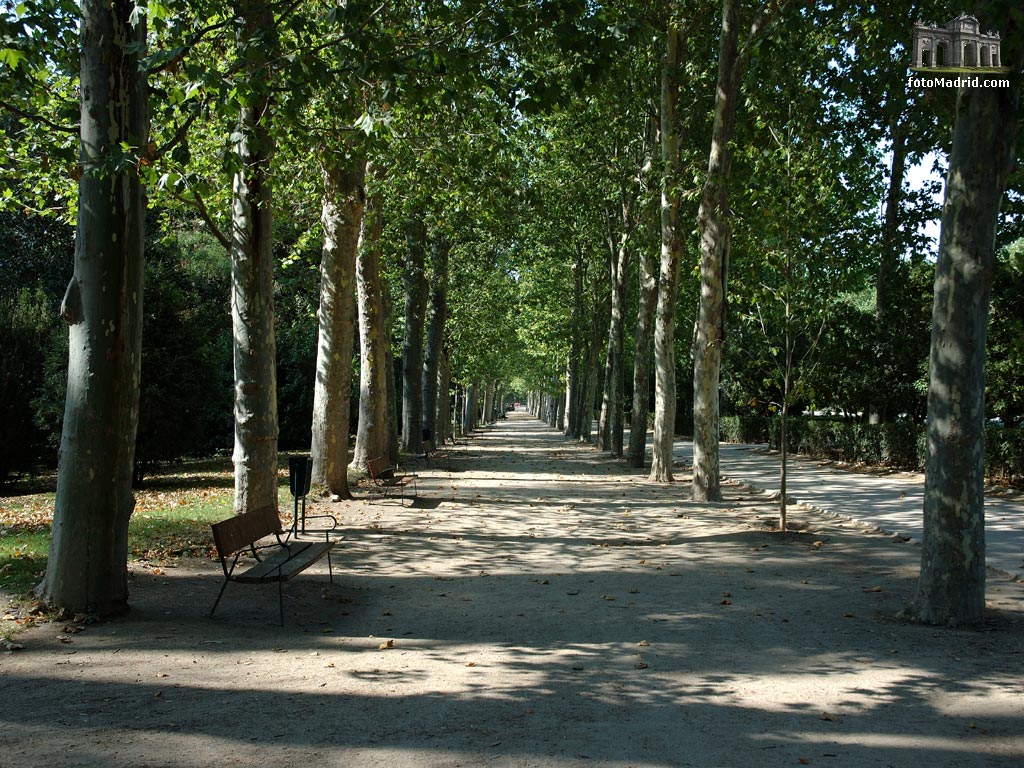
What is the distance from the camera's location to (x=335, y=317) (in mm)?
15883

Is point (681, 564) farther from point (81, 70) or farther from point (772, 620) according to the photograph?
point (81, 70)

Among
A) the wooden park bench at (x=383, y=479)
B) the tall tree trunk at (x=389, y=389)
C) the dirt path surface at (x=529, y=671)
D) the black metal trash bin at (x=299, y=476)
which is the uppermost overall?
the tall tree trunk at (x=389, y=389)

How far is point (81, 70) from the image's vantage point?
24.1 ft

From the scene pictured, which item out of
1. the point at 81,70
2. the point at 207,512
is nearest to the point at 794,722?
the point at 81,70

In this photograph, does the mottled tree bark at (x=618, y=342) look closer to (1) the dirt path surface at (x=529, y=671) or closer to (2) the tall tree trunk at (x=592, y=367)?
(2) the tall tree trunk at (x=592, y=367)

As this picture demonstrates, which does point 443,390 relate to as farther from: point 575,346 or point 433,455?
point 575,346

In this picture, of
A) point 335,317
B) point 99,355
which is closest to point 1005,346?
point 335,317

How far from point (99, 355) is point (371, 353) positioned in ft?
44.2

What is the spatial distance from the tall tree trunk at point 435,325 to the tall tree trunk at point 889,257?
13316mm

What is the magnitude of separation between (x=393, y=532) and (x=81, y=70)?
760 cm

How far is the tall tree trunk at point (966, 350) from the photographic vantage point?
7160 mm

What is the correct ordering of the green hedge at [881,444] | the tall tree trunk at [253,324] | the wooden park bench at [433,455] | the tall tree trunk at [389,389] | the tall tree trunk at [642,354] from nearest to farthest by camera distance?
the tall tree trunk at [253,324]
the green hedge at [881,444]
the tall tree trunk at [389,389]
the tall tree trunk at [642,354]
the wooden park bench at [433,455]

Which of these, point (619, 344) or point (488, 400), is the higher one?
point (619, 344)

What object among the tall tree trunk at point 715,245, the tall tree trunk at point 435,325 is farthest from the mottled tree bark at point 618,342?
the tall tree trunk at point 715,245
